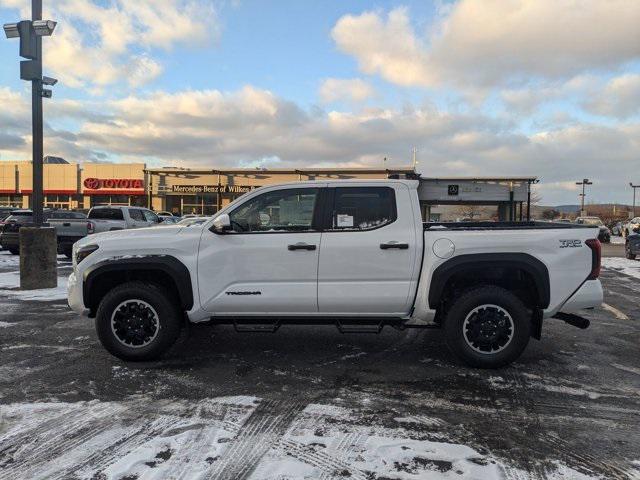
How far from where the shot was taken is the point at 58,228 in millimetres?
15289

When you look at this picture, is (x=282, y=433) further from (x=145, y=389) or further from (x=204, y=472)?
(x=145, y=389)

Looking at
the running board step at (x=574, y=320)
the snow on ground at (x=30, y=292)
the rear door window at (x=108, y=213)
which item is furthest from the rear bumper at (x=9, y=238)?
the running board step at (x=574, y=320)

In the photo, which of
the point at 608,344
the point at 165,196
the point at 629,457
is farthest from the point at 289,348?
the point at 165,196

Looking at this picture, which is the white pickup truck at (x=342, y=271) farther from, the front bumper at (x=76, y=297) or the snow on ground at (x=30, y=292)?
the snow on ground at (x=30, y=292)

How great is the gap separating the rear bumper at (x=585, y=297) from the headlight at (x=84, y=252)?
4.90 metres

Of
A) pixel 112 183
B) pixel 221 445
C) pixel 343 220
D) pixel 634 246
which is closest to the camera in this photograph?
pixel 221 445

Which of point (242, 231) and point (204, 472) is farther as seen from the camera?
point (242, 231)

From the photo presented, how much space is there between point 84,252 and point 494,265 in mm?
4277

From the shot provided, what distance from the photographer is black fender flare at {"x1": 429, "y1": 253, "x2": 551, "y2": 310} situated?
4.85 meters

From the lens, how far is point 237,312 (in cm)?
505

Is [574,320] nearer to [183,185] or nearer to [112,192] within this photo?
[183,185]

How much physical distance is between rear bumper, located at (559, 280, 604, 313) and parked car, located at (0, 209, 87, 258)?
42.4 ft

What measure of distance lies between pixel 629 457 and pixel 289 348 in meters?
3.51

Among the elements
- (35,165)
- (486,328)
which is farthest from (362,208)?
(35,165)
